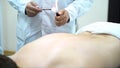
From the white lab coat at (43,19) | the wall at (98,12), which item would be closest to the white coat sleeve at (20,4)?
the white lab coat at (43,19)

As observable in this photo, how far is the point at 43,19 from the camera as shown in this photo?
66.9 inches

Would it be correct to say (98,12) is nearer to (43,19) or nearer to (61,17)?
(43,19)

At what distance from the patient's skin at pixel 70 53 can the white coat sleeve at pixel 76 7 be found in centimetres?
42

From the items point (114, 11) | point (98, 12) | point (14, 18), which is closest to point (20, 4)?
point (114, 11)

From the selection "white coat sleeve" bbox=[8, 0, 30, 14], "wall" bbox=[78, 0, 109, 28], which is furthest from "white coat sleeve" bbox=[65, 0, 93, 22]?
"wall" bbox=[78, 0, 109, 28]

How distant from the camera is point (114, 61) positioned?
1145 millimetres

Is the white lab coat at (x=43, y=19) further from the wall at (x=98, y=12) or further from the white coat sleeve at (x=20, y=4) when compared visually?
the wall at (x=98, y=12)

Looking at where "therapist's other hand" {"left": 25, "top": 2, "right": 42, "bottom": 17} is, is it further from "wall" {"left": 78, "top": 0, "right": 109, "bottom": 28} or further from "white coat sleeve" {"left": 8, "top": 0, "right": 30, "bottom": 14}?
"wall" {"left": 78, "top": 0, "right": 109, "bottom": 28}

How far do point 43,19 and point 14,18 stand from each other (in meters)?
1.65

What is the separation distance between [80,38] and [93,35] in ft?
0.53

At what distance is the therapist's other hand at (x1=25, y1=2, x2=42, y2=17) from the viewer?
1.56 metres

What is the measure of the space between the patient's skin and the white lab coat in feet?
1.54

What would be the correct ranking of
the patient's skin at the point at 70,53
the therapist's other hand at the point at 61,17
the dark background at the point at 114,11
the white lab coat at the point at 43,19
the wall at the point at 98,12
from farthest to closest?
the wall at the point at 98,12, the dark background at the point at 114,11, the white lab coat at the point at 43,19, the therapist's other hand at the point at 61,17, the patient's skin at the point at 70,53

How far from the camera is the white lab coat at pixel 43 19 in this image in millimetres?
1670
